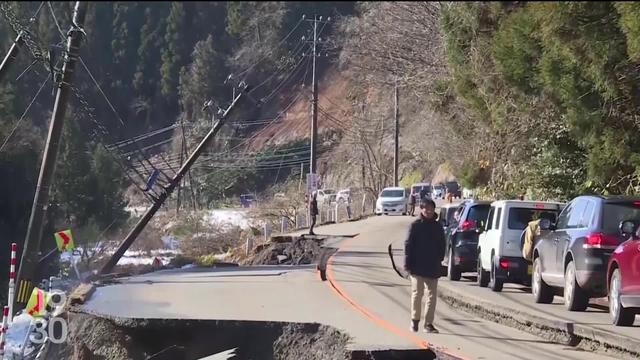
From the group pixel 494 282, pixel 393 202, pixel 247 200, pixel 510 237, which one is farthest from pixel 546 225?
pixel 247 200

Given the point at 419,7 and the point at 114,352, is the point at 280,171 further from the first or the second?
the point at 114,352

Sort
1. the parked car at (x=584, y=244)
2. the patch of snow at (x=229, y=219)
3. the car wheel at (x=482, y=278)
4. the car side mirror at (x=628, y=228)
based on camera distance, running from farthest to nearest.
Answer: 1. the patch of snow at (x=229, y=219)
2. the car wheel at (x=482, y=278)
3. the parked car at (x=584, y=244)
4. the car side mirror at (x=628, y=228)

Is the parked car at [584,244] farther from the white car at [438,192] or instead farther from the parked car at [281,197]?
the white car at [438,192]

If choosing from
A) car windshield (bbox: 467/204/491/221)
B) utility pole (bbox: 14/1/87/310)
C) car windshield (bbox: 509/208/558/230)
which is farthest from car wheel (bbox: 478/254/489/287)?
utility pole (bbox: 14/1/87/310)

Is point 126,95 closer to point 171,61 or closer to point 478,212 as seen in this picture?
point 171,61

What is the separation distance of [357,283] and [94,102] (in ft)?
66.4

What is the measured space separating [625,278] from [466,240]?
25.9ft

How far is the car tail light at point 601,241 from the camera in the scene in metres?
11.4

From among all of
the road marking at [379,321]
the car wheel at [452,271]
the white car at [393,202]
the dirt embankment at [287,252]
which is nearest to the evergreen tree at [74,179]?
the dirt embankment at [287,252]

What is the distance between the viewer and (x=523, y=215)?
52.5ft

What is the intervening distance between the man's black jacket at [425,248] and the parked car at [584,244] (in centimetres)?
235

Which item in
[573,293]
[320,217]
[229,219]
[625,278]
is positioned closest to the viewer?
[625,278]

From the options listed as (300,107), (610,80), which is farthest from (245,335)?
(300,107)

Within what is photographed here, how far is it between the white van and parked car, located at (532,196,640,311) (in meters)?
2.04
